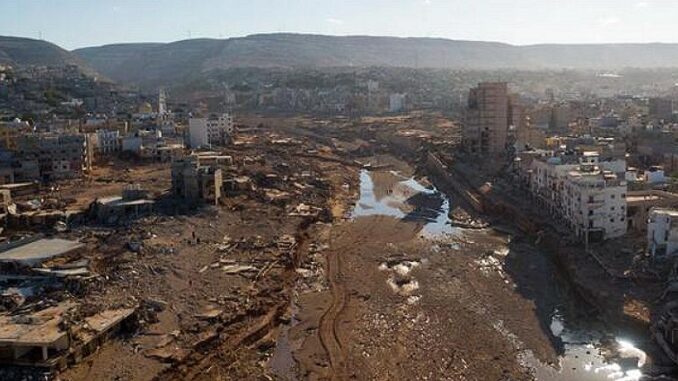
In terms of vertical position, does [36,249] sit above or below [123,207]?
below

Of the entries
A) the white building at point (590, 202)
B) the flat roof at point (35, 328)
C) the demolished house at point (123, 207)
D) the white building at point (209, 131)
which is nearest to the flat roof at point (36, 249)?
the demolished house at point (123, 207)

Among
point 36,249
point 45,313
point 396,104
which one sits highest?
point 396,104

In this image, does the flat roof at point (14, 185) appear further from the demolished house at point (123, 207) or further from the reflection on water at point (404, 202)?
the reflection on water at point (404, 202)

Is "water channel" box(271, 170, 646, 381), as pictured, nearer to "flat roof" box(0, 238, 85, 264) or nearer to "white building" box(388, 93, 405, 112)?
"flat roof" box(0, 238, 85, 264)

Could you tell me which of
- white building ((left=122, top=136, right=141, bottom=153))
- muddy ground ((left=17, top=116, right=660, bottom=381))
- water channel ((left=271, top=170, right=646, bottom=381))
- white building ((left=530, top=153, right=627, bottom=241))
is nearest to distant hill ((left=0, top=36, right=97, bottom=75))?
white building ((left=122, top=136, right=141, bottom=153))

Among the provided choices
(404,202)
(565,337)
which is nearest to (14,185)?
(404,202)

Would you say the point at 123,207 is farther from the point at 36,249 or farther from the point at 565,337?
the point at 565,337

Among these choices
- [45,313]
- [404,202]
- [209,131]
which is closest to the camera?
[45,313]
